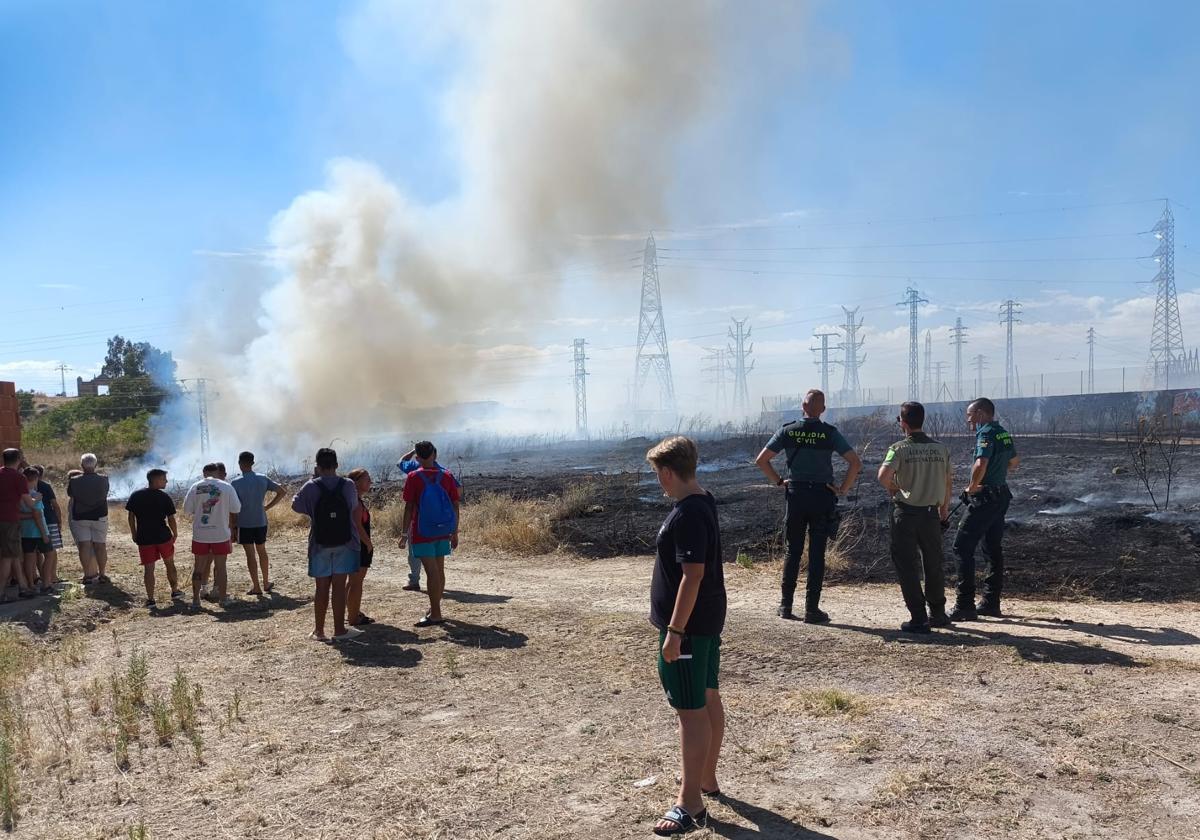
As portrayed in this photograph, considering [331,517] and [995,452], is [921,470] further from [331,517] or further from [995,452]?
[331,517]

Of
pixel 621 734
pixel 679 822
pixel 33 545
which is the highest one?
pixel 33 545

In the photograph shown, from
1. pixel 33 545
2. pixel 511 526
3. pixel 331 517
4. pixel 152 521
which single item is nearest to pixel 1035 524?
pixel 511 526

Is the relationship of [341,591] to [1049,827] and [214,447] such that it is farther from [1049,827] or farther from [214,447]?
[214,447]

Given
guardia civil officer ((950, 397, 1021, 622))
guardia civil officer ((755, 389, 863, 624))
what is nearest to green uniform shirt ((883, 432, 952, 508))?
guardia civil officer ((755, 389, 863, 624))

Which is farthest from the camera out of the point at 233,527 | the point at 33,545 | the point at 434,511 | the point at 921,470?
the point at 33,545

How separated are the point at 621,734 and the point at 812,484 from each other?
9.73 feet

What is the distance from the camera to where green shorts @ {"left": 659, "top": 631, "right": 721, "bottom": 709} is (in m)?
3.41

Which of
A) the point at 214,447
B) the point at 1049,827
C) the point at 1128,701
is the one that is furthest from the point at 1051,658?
the point at 214,447

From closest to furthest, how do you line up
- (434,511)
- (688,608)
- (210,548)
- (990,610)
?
(688,608), (990,610), (434,511), (210,548)

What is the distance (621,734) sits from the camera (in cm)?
486

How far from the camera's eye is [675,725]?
495 centimetres

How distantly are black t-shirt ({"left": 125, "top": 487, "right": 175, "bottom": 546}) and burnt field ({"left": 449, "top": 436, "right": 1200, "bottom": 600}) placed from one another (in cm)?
565

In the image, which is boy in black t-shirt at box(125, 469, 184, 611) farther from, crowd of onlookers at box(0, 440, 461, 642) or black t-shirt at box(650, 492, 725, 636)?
black t-shirt at box(650, 492, 725, 636)

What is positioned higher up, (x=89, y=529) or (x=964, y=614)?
(x=89, y=529)
